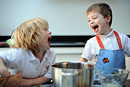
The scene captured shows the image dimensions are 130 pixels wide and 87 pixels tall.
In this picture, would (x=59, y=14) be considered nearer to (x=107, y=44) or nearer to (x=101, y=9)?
(x=101, y=9)

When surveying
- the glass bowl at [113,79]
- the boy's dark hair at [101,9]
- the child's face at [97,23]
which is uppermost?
the boy's dark hair at [101,9]

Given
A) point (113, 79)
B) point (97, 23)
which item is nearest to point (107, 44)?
point (97, 23)

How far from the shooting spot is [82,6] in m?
2.27

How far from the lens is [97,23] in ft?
3.82

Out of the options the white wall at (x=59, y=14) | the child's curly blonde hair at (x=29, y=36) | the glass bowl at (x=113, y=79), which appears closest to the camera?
the glass bowl at (x=113, y=79)

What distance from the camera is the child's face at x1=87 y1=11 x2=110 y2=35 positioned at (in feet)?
3.82

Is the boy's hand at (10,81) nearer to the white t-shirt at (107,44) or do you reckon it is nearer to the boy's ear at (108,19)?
the white t-shirt at (107,44)

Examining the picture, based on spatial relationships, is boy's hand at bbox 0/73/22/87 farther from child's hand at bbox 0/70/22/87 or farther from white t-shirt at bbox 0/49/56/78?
white t-shirt at bbox 0/49/56/78

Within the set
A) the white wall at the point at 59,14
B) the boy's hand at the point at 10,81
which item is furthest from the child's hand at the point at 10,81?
the white wall at the point at 59,14

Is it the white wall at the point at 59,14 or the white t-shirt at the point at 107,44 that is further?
the white wall at the point at 59,14

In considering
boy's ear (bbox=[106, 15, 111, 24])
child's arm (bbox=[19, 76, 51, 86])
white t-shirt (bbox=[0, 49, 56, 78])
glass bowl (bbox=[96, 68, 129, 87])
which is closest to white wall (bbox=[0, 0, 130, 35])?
boy's ear (bbox=[106, 15, 111, 24])

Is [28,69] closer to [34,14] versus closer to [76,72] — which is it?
[76,72]

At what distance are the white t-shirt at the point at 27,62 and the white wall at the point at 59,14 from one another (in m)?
1.35

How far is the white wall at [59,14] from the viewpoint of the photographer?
2191 millimetres
